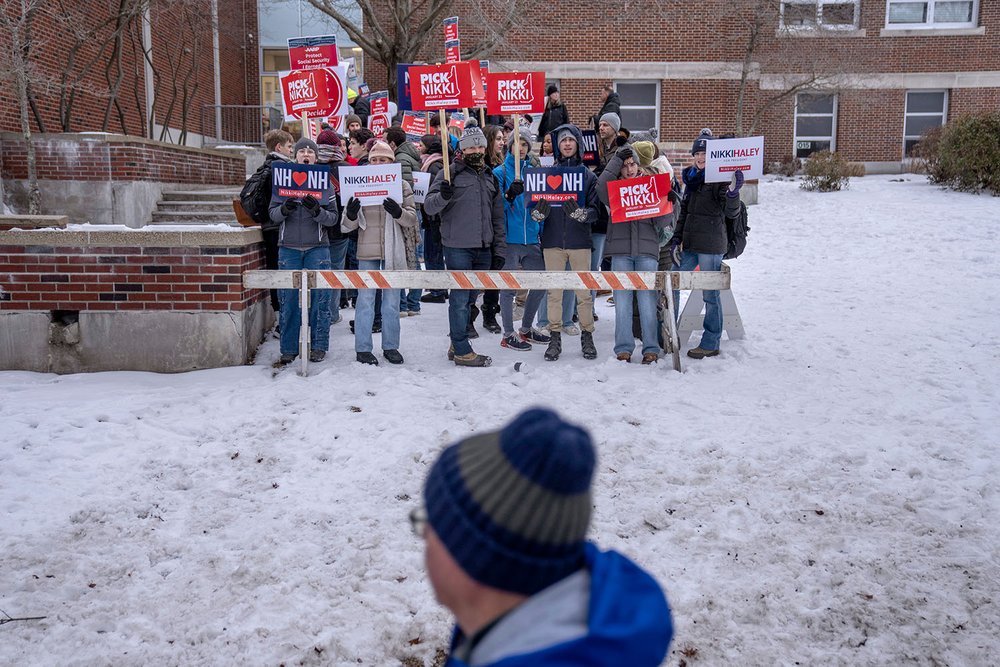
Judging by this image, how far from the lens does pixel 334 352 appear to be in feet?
27.2

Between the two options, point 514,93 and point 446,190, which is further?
point 514,93

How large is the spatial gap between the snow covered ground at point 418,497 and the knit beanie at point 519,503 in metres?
2.61

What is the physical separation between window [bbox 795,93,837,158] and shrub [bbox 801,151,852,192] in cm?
638

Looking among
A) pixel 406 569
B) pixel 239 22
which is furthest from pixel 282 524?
pixel 239 22

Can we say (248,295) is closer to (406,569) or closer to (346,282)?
(346,282)

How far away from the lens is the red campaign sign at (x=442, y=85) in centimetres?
854

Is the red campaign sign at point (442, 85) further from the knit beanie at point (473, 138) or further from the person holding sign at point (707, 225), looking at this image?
the person holding sign at point (707, 225)

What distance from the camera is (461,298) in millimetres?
7973

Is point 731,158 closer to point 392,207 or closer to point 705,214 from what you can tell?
point 705,214

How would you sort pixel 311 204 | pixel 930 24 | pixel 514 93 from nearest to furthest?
pixel 311 204
pixel 514 93
pixel 930 24

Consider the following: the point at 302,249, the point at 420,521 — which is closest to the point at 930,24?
the point at 302,249

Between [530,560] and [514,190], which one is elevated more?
[514,190]

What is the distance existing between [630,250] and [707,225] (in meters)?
0.81

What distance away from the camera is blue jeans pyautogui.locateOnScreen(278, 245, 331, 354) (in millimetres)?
7812
